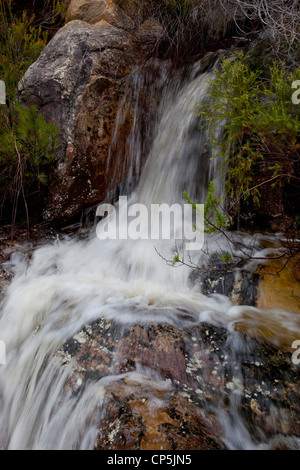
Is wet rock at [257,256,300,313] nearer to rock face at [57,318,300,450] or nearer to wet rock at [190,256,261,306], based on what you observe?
wet rock at [190,256,261,306]

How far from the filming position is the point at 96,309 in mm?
2498

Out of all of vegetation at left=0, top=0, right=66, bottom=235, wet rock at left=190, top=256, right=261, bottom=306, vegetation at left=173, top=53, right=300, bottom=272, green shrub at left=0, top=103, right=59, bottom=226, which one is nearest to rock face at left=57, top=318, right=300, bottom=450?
wet rock at left=190, top=256, right=261, bottom=306

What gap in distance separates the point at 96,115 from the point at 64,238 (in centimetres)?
176

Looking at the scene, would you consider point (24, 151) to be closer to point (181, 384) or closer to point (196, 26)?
point (181, 384)

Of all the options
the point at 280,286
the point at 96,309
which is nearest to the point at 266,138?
the point at 280,286

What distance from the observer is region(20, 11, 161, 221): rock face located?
4109mm

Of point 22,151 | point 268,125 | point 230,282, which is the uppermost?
point 268,125

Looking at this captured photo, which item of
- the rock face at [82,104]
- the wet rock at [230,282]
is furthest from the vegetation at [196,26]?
the wet rock at [230,282]

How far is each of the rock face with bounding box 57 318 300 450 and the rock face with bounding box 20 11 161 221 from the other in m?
2.37

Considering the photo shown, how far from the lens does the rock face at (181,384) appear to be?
1.62 m

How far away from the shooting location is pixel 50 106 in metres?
4.22

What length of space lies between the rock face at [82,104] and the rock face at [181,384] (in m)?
2.37

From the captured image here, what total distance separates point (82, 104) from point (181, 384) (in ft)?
12.1
